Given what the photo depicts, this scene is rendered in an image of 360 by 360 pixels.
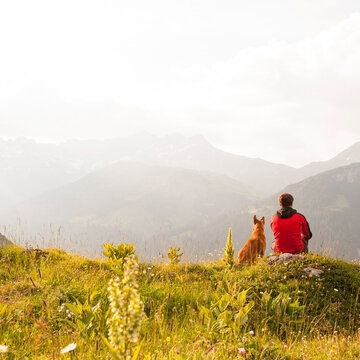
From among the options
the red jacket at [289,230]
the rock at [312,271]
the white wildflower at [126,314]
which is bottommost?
the rock at [312,271]

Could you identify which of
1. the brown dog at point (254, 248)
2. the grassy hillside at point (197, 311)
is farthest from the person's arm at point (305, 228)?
the brown dog at point (254, 248)

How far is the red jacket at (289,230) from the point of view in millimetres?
8617

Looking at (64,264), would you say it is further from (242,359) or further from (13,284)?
(242,359)

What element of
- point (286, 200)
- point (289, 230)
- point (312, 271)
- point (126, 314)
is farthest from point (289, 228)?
point (126, 314)

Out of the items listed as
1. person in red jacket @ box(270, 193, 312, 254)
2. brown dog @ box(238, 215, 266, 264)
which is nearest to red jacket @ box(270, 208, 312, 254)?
person in red jacket @ box(270, 193, 312, 254)

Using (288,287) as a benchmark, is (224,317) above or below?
above

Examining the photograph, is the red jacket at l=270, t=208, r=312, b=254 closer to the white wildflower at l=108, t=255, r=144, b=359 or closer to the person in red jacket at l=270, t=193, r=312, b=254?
the person in red jacket at l=270, t=193, r=312, b=254

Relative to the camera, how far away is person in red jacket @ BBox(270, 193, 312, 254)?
8625 millimetres

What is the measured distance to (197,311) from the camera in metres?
5.66

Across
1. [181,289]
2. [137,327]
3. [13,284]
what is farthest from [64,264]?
[137,327]

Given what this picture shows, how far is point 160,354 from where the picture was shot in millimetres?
2945

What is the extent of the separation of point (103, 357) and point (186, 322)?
1.97m

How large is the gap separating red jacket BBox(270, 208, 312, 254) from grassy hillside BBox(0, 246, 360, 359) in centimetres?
77

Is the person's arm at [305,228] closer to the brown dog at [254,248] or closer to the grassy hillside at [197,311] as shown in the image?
the grassy hillside at [197,311]
